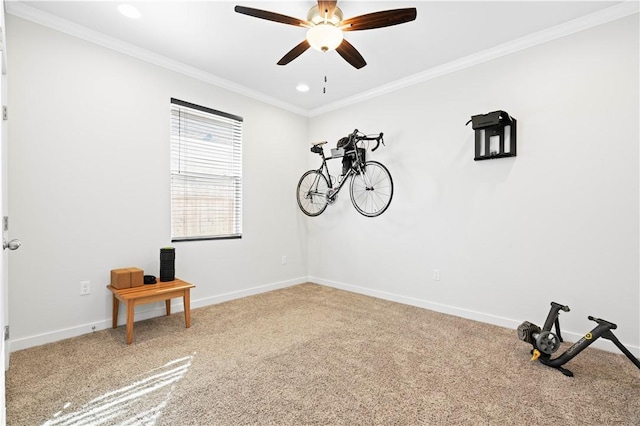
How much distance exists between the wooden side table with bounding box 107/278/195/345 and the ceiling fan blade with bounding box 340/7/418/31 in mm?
2616

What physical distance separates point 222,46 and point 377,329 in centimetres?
314

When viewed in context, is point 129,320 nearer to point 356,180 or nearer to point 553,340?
point 356,180

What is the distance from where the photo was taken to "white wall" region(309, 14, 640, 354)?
8.52 feet

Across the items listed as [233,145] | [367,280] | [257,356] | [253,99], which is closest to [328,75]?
[253,99]

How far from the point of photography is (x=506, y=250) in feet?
10.4

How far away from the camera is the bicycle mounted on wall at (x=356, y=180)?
3.98 meters

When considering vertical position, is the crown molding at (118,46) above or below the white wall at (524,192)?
above

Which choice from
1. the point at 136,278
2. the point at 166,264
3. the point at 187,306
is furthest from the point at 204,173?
the point at 187,306

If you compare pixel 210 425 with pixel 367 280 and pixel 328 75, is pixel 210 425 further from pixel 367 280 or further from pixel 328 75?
pixel 328 75

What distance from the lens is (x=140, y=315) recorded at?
3.25 meters

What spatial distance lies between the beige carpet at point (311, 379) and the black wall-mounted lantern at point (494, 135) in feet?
5.34

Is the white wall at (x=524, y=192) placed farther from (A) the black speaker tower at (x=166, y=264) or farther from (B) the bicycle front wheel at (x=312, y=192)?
(A) the black speaker tower at (x=166, y=264)

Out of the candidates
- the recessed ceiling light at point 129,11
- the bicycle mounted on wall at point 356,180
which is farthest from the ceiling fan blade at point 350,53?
the recessed ceiling light at point 129,11

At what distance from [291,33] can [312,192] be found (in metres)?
2.14
